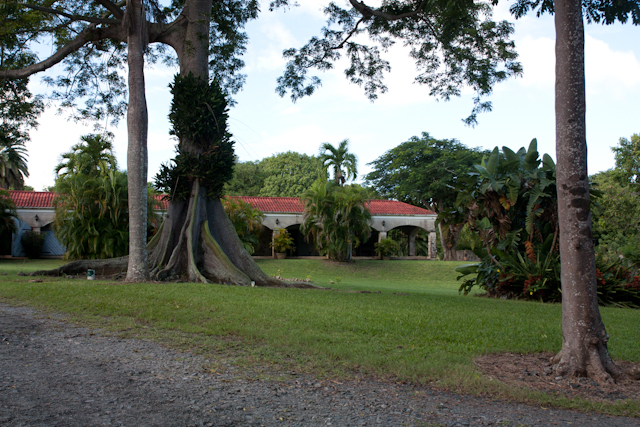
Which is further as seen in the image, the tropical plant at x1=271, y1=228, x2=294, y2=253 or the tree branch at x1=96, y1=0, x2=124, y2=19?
the tropical plant at x1=271, y1=228, x2=294, y2=253

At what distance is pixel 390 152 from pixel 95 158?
72.1 ft

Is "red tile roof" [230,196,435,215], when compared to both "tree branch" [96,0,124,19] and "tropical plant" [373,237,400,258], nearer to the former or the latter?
"tropical plant" [373,237,400,258]

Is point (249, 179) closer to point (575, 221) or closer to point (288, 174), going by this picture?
point (288, 174)

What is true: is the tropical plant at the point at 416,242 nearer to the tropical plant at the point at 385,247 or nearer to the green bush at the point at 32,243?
the tropical plant at the point at 385,247

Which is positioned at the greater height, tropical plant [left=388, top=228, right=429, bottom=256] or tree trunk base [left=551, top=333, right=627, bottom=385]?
tropical plant [left=388, top=228, right=429, bottom=256]

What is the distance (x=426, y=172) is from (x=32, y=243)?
25.8m

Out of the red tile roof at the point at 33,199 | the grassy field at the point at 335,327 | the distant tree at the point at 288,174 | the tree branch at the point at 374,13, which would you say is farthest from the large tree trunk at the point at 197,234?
the distant tree at the point at 288,174

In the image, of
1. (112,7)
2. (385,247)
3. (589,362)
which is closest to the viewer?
(589,362)

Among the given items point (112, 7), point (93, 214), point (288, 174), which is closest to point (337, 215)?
point (93, 214)

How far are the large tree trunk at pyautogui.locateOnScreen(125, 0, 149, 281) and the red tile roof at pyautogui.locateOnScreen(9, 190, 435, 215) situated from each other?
691 inches

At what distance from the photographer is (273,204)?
108 ft

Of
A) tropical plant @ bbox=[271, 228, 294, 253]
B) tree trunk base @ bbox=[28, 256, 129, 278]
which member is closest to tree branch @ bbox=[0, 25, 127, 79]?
tree trunk base @ bbox=[28, 256, 129, 278]

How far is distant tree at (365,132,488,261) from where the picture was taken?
34.3m

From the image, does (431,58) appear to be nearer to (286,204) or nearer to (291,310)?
(291,310)
